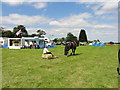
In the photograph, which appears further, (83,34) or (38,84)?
(83,34)

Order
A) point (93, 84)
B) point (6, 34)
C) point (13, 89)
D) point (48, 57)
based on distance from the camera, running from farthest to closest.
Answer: point (6, 34) → point (48, 57) → point (93, 84) → point (13, 89)

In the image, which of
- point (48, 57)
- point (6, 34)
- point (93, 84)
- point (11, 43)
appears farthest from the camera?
point (6, 34)

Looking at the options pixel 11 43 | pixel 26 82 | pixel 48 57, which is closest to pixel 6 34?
pixel 11 43

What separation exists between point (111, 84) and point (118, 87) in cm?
26

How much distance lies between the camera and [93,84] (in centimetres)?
395

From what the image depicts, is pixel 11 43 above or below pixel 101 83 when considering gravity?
above

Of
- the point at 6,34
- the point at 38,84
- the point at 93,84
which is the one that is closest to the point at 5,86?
the point at 38,84

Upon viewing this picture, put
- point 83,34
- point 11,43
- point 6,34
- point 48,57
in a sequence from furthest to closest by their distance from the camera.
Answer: point 83,34 < point 6,34 < point 11,43 < point 48,57

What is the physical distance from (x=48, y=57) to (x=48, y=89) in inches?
238

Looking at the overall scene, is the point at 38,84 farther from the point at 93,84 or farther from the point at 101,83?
the point at 101,83

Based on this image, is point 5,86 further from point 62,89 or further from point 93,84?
point 93,84

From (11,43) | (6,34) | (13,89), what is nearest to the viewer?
(13,89)

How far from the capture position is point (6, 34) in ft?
208

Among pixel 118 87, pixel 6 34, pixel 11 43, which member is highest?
pixel 6 34
